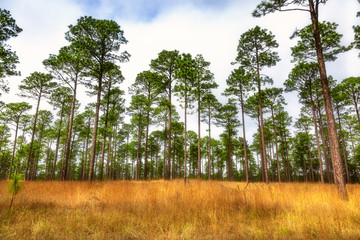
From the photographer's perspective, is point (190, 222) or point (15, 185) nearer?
point (190, 222)

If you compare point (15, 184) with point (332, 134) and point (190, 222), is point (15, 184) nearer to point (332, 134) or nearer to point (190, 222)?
point (190, 222)

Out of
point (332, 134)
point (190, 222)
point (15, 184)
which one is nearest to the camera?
point (190, 222)

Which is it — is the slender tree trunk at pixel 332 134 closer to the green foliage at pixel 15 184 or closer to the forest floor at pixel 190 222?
the forest floor at pixel 190 222

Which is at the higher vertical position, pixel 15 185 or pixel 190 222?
pixel 15 185

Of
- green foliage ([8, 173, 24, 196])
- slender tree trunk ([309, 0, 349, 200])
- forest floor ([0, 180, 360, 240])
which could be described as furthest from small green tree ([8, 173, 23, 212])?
slender tree trunk ([309, 0, 349, 200])

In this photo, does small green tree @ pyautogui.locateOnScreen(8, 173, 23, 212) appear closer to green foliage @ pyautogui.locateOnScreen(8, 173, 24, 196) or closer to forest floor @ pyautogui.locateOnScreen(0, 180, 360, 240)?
green foliage @ pyautogui.locateOnScreen(8, 173, 24, 196)

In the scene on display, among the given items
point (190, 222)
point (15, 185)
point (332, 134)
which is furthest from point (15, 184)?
point (332, 134)

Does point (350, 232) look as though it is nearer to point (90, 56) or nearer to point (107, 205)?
point (107, 205)

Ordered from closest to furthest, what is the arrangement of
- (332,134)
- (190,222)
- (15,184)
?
(190,222), (15,184), (332,134)

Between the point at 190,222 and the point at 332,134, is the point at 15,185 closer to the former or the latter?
the point at 190,222

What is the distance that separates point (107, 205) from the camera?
15.3 feet

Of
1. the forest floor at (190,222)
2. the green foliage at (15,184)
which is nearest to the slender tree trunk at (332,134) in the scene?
the forest floor at (190,222)

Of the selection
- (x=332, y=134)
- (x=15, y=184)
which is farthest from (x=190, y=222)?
(x=332, y=134)

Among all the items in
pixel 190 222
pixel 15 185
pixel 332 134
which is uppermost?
pixel 332 134
